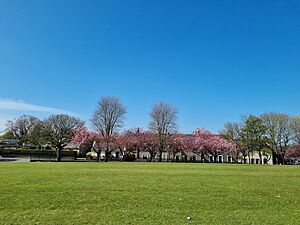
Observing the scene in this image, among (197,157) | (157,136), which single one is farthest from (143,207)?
(197,157)

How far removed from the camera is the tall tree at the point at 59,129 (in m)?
74.5

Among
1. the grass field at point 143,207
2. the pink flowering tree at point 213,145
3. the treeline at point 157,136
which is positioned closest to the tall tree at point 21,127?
the treeline at point 157,136

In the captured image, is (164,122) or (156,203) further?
(164,122)

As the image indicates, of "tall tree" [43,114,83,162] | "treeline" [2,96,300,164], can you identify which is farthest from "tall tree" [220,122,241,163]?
"tall tree" [43,114,83,162]

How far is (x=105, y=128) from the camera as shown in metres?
72.2

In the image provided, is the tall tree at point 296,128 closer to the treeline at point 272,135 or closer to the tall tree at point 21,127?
the treeline at point 272,135

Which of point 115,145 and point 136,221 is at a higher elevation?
point 115,145

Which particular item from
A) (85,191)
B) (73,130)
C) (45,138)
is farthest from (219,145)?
(85,191)

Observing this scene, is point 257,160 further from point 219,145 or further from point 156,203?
point 156,203

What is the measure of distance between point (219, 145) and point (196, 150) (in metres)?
7.03

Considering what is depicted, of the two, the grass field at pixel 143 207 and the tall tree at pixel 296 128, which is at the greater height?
the tall tree at pixel 296 128

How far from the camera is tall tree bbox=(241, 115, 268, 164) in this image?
256 ft

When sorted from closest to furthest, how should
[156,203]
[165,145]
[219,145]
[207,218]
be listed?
1. [207,218]
2. [156,203]
3. [165,145]
4. [219,145]

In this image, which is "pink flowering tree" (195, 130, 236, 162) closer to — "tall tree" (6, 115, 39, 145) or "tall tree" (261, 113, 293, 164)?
"tall tree" (261, 113, 293, 164)
